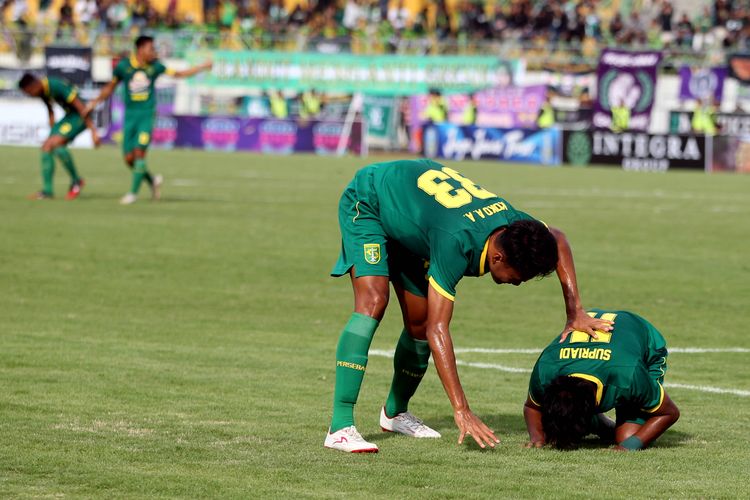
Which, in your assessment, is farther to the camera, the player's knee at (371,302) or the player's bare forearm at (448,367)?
the player's knee at (371,302)

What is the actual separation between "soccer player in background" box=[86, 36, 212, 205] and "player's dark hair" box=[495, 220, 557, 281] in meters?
16.2

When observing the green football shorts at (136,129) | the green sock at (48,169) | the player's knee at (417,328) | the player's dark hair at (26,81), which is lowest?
the green sock at (48,169)

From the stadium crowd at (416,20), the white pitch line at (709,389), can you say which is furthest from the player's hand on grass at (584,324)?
the stadium crowd at (416,20)

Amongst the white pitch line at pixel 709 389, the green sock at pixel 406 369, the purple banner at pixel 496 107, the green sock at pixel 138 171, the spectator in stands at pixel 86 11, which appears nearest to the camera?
the green sock at pixel 406 369

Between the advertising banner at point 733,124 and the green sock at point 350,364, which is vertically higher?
the green sock at point 350,364

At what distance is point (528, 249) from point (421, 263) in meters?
1.06

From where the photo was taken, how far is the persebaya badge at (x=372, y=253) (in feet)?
23.2

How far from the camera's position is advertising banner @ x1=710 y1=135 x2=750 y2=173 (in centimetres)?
3972

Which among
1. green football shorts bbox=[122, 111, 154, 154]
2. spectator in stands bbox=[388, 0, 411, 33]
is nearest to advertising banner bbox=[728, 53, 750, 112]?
spectator in stands bbox=[388, 0, 411, 33]

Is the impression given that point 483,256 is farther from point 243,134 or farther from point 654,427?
point 243,134

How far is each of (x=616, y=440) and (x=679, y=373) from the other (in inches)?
112

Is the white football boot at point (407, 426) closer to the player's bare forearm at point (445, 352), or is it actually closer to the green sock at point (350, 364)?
the green sock at point (350, 364)

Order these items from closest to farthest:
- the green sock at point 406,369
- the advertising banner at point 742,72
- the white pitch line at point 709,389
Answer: the green sock at point 406,369 → the white pitch line at point 709,389 → the advertising banner at point 742,72

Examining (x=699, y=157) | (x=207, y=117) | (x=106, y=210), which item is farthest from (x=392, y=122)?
(x=106, y=210)
